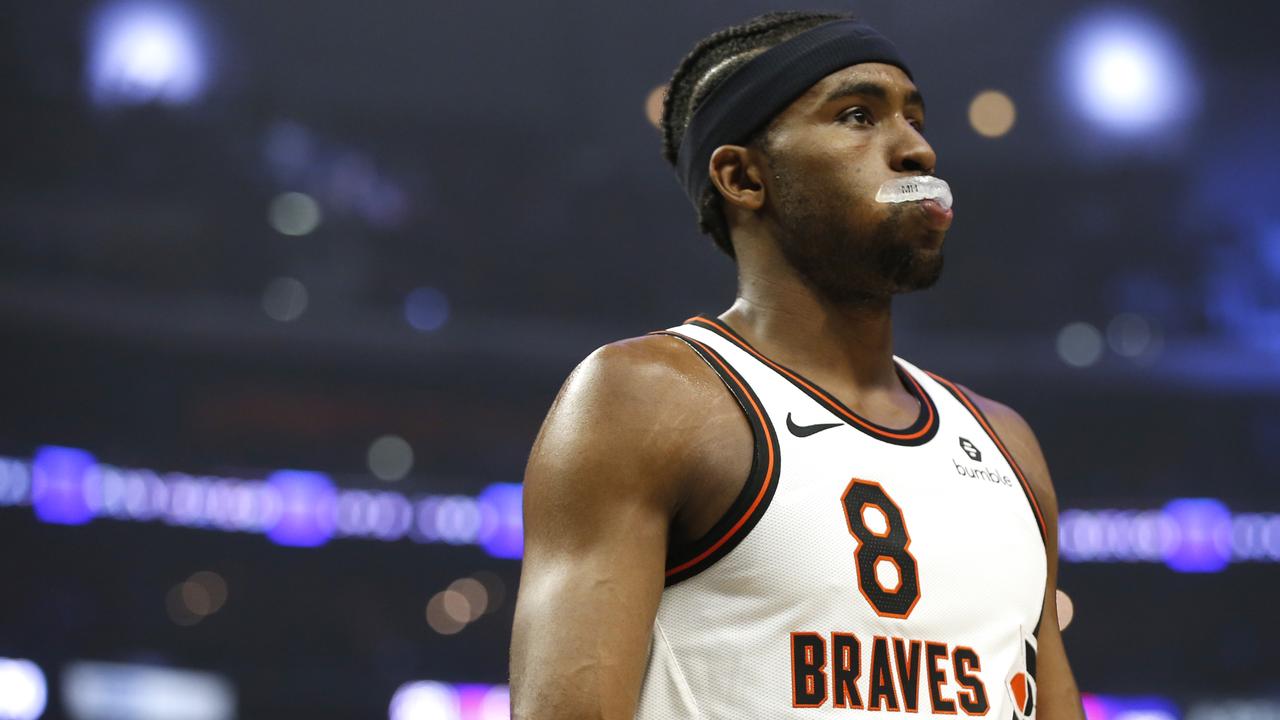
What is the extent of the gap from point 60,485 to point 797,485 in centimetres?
1397

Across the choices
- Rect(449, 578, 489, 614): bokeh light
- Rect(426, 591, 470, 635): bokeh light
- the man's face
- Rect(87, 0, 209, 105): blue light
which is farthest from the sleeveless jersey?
Rect(426, 591, 470, 635): bokeh light

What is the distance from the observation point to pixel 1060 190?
14477 mm

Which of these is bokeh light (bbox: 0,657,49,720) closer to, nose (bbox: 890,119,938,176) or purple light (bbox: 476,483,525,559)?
purple light (bbox: 476,483,525,559)

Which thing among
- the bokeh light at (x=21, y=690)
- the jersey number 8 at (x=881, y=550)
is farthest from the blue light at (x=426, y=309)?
the jersey number 8 at (x=881, y=550)

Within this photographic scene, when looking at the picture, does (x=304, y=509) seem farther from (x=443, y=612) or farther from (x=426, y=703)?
(x=426, y=703)

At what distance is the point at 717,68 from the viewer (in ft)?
7.61

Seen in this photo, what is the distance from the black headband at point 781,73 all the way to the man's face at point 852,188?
22 millimetres

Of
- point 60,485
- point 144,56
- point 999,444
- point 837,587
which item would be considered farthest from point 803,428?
point 60,485

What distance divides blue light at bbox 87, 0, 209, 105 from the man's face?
1172 cm

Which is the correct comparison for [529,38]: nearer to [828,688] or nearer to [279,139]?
[279,139]

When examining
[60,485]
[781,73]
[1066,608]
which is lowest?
[781,73]

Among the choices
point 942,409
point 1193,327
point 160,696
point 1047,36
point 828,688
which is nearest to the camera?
point 828,688

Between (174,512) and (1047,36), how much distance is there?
10.4 m

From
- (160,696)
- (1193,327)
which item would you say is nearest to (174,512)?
(160,696)
